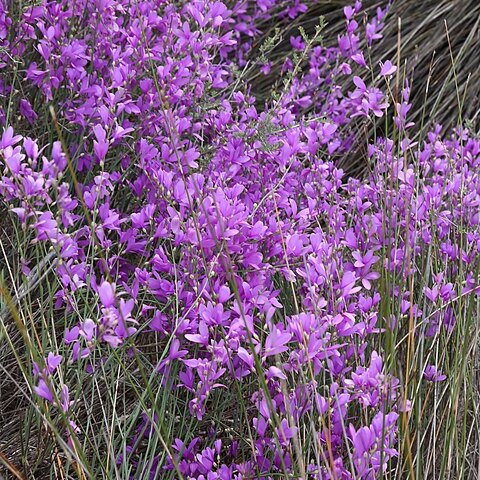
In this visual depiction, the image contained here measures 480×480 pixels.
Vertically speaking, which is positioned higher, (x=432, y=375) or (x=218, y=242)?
(x=218, y=242)

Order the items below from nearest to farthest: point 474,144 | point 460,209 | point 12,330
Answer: point 12,330 < point 460,209 < point 474,144

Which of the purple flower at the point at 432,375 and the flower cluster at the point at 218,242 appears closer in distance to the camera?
the flower cluster at the point at 218,242

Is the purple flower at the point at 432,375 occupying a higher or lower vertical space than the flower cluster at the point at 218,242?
lower

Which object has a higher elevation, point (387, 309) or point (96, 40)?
point (96, 40)

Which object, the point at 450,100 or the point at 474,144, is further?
the point at 450,100

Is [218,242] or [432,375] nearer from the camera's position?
[218,242]

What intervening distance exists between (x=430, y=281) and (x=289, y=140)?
22.1 inches

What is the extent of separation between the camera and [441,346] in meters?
2.13

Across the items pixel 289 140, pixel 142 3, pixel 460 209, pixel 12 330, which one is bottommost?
pixel 12 330

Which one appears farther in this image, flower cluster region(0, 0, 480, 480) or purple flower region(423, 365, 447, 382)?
purple flower region(423, 365, 447, 382)

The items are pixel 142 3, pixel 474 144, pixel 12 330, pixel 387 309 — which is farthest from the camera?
pixel 474 144

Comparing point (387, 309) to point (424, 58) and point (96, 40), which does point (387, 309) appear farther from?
point (424, 58)

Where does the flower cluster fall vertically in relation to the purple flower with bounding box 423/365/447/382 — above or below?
above

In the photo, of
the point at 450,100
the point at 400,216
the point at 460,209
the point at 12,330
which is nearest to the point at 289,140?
the point at 400,216
